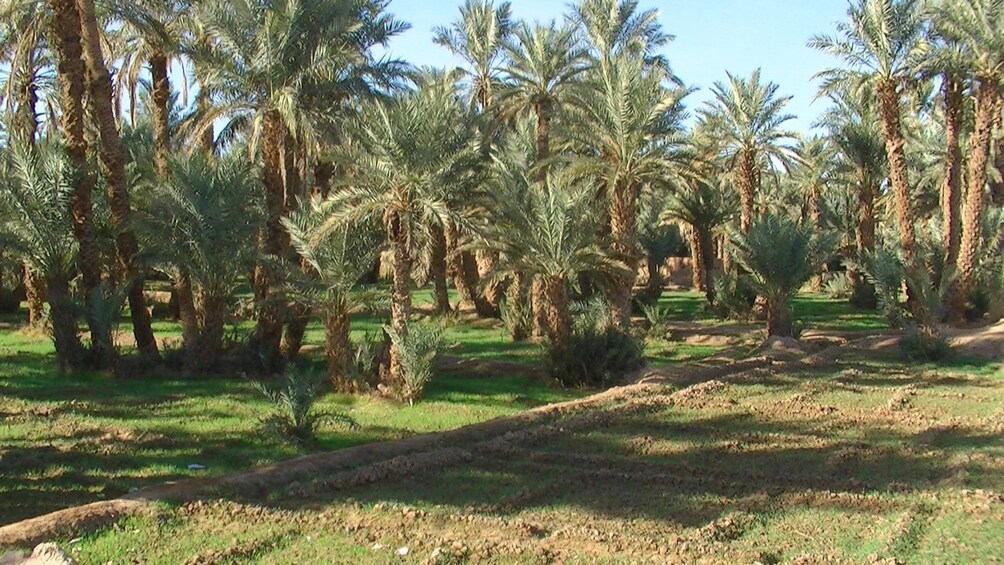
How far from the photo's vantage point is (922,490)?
9102 mm

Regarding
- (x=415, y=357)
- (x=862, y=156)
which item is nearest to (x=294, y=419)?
(x=415, y=357)

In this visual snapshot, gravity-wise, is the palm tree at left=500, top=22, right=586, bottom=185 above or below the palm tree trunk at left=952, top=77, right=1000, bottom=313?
above

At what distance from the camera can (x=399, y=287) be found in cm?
1532

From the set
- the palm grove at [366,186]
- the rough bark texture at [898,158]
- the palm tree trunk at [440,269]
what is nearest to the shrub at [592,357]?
the palm grove at [366,186]

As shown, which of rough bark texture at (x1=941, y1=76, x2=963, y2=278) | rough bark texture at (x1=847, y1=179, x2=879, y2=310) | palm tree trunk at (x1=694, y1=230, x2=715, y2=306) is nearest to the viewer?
rough bark texture at (x1=941, y1=76, x2=963, y2=278)

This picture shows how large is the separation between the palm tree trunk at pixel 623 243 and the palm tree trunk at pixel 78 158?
32.5 feet

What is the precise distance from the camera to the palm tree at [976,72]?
22.2 metres

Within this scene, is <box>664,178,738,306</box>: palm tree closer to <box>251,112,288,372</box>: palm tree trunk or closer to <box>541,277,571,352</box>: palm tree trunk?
<box>541,277,571,352</box>: palm tree trunk

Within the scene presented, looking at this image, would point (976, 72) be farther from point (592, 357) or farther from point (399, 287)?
point (399, 287)

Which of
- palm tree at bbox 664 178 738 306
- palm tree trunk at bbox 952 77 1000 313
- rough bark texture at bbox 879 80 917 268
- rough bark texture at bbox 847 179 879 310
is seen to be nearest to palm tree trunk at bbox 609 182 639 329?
rough bark texture at bbox 879 80 917 268

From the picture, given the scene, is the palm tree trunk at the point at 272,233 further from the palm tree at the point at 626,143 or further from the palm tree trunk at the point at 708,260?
the palm tree trunk at the point at 708,260

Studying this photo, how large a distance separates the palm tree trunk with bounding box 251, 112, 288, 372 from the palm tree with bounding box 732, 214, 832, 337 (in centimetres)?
1110

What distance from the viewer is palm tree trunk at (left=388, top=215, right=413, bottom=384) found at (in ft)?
49.0

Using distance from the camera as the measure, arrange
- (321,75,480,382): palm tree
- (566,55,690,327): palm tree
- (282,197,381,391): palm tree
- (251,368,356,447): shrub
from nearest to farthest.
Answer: (251,368,356,447): shrub < (321,75,480,382): palm tree < (282,197,381,391): palm tree < (566,55,690,327): palm tree
